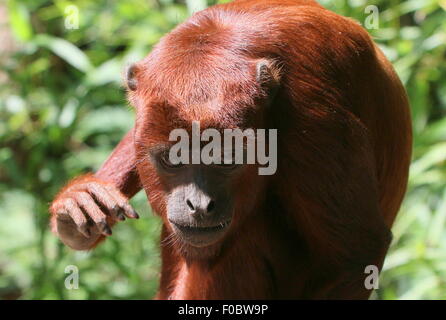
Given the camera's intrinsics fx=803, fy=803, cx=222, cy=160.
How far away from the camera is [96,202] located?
550 cm

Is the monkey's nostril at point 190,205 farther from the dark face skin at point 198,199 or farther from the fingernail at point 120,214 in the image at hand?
the fingernail at point 120,214

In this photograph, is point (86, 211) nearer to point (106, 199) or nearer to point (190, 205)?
point (106, 199)

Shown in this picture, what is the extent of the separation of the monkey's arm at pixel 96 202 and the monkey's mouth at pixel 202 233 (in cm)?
36

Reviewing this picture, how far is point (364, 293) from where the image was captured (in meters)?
5.37

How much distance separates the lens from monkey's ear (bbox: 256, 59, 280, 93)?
4.81 m

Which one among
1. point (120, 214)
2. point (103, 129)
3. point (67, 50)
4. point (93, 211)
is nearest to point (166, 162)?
→ point (120, 214)

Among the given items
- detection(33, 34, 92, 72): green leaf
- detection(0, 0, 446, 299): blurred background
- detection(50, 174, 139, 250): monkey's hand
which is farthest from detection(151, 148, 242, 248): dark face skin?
detection(33, 34, 92, 72): green leaf

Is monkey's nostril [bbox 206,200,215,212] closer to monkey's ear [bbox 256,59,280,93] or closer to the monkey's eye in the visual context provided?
the monkey's eye

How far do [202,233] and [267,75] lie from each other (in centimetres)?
106

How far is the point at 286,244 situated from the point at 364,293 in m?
0.67

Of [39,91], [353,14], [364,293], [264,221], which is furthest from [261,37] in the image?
[39,91]

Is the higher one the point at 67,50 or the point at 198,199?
the point at 67,50
